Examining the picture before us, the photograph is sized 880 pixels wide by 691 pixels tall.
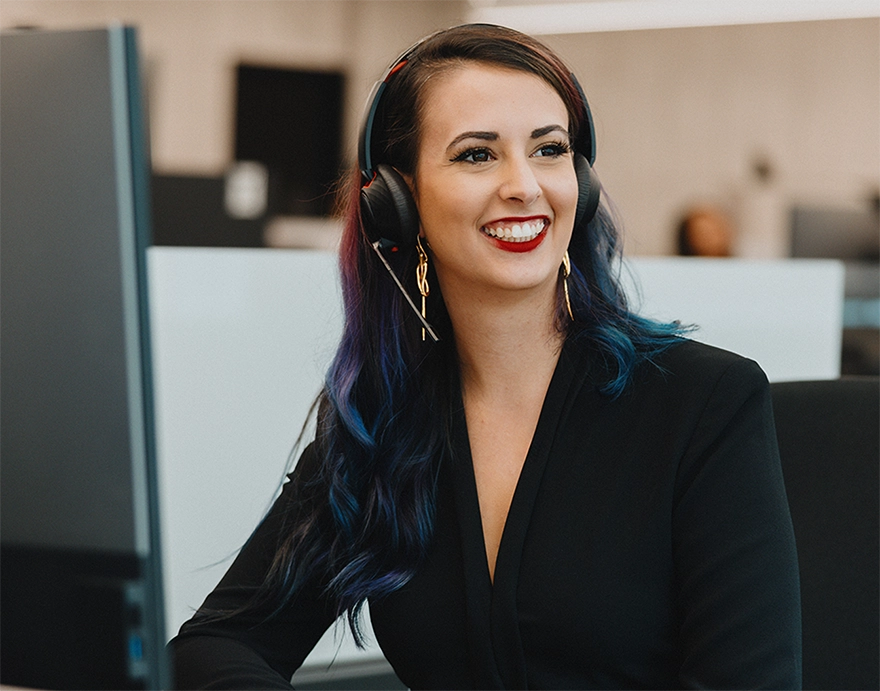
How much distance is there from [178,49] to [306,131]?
0.76m

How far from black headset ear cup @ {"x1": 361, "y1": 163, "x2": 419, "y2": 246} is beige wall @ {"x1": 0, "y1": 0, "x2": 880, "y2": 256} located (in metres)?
4.21

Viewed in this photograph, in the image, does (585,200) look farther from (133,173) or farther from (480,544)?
(133,173)

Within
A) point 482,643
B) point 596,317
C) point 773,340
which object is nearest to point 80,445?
point 482,643

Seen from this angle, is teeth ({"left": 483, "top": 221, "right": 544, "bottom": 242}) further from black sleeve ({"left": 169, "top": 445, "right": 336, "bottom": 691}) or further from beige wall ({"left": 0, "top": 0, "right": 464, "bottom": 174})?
beige wall ({"left": 0, "top": 0, "right": 464, "bottom": 174})

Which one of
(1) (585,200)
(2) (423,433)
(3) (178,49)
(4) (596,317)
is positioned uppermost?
(3) (178,49)

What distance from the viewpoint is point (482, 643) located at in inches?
37.5

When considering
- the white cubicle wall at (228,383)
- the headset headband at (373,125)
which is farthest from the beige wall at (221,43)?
the headset headband at (373,125)

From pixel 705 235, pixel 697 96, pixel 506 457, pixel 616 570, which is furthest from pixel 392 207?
pixel 697 96

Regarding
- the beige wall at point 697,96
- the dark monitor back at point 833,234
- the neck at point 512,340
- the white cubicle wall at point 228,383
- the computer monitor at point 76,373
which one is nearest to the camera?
the computer monitor at point 76,373

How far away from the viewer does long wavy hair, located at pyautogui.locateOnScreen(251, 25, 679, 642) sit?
1.04 meters

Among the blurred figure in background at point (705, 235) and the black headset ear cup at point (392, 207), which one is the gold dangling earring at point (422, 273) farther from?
the blurred figure in background at point (705, 235)

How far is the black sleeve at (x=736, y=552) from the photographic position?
88 cm

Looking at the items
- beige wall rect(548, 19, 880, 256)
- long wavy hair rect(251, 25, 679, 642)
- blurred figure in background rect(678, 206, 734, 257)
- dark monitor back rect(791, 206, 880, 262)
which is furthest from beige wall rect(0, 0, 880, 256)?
long wavy hair rect(251, 25, 679, 642)

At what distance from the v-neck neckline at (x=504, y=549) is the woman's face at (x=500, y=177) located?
0.14m
